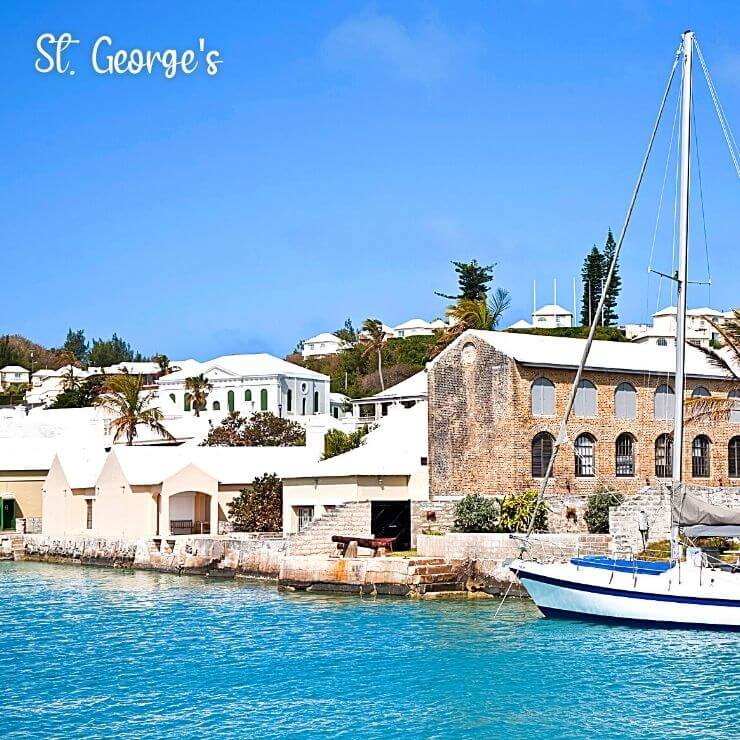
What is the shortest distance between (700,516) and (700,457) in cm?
1838

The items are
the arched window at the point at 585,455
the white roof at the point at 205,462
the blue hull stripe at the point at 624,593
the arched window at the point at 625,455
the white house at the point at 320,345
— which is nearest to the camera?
the blue hull stripe at the point at 624,593

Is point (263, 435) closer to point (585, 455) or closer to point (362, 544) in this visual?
point (585, 455)

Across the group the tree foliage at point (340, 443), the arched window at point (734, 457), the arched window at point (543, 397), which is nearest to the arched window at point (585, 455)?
the arched window at point (543, 397)

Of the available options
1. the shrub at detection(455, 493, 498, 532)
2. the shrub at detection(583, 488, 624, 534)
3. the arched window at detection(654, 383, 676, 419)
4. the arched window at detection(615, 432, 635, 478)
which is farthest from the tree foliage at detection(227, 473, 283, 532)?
the arched window at detection(654, 383, 676, 419)

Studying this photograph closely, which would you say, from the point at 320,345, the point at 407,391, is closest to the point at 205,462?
the point at 407,391

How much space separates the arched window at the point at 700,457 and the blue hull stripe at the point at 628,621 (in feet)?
60.8

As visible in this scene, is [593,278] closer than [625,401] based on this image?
No

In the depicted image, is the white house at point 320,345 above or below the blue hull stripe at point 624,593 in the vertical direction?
above

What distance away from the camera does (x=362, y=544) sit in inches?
1665

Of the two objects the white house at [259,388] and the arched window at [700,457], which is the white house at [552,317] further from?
the arched window at [700,457]

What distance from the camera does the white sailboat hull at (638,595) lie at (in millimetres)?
29688

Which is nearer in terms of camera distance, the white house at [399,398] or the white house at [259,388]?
the white house at [399,398]

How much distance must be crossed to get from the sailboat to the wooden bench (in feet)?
29.6

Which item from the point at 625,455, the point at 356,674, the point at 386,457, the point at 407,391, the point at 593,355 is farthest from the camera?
the point at 407,391
